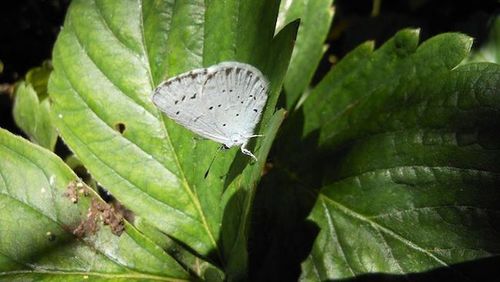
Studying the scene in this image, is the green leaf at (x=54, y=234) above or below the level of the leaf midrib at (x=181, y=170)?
below

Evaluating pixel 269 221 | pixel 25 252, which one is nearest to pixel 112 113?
pixel 25 252

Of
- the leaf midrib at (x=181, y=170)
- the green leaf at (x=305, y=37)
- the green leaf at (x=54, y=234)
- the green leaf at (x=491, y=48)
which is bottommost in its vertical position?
the green leaf at (x=54, y=234)

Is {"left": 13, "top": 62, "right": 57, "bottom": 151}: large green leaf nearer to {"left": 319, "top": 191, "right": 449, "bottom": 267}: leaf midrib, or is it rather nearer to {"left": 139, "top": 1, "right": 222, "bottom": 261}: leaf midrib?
{"left": 139, "top": 1, "right": 222, "bottom": 261}: leaf midrib

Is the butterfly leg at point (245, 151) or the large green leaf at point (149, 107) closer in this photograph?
the butterfly leg at point (245, 151)

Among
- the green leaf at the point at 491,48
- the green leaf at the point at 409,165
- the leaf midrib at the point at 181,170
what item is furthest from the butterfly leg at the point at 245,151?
the green leaf at the point at 491,48

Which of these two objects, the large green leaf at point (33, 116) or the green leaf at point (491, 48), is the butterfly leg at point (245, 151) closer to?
the large green leaf at point (33, 116)

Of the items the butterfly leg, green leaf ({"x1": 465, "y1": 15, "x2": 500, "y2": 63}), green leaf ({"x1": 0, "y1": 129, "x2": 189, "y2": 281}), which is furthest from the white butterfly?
green leaf ({"x1": 465, "y1": 15, "x2": 500, "y2": 63})

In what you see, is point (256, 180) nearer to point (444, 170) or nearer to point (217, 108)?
point (217, 108)

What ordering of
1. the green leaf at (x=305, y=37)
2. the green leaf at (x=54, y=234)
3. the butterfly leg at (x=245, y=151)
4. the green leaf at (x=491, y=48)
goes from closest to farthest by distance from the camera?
the butterfly leg at (x=245, y=151) → the green leaf at (x=54, y=234) → the green leaf at (x=305, y=37) → the green leaf at (x=491, y=48)
